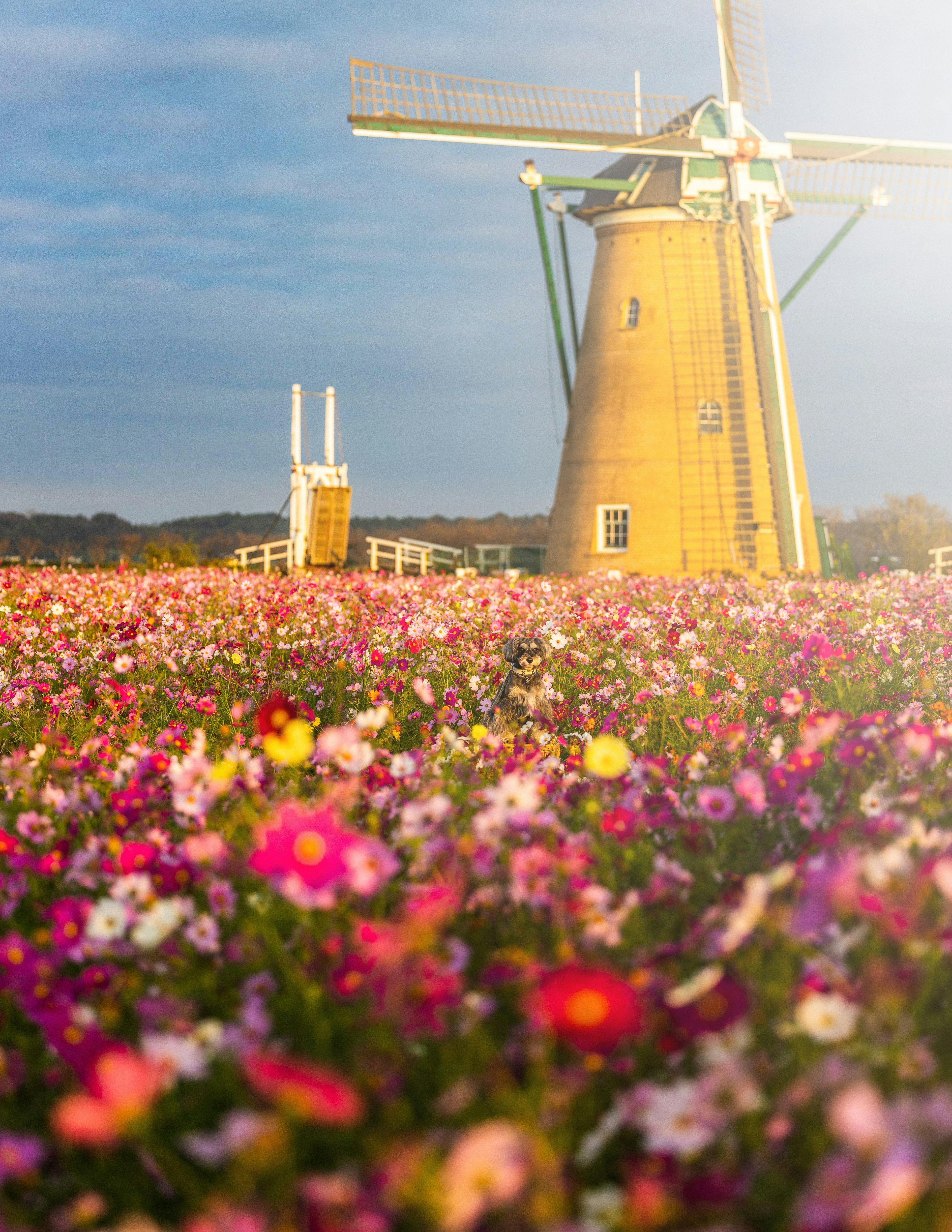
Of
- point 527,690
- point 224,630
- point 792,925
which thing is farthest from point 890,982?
point 224,630

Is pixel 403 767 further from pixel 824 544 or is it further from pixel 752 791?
pixel 824 544

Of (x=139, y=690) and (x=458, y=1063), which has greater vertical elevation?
(x=139, y=690)

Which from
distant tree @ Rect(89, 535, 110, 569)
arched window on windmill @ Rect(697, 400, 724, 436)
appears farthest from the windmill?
distant tree @ Rect(89, 535, 110, 569)

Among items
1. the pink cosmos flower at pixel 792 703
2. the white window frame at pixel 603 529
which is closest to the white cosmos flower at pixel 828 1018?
the pink cosmos flower at pixel 792 703

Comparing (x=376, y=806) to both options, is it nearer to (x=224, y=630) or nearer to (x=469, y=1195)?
(x=469, y=1195)

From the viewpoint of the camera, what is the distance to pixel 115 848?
325cm

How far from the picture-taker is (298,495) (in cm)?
2936

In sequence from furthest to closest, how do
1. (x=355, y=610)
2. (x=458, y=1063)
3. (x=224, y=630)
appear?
(x=355, y=610) < (x=224, y=630) < (x=458, y=1063)

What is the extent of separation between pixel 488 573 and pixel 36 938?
3113cm

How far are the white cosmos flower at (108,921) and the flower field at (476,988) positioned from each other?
0.02 metres

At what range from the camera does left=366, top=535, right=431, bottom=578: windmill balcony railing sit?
3172 cm

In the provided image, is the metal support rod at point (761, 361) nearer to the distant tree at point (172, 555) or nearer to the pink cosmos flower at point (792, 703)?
the distant tree at point (172, 555)

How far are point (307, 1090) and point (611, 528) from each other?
24.3 metres

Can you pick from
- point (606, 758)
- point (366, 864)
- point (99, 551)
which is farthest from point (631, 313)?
point (366, 864)
